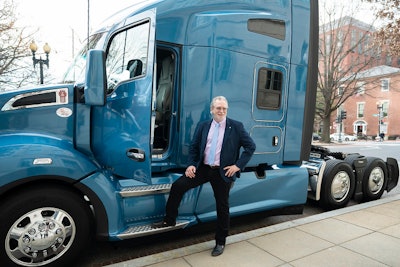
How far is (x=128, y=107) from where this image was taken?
3223mm

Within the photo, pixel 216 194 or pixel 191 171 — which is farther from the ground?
pixel 191 171

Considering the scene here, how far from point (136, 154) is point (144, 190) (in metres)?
0.57

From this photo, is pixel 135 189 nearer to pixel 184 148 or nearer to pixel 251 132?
pixel 184 148

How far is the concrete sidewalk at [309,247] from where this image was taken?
3.29m

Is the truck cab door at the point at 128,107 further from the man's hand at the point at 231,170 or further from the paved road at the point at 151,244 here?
the paved road at the point at 151,244

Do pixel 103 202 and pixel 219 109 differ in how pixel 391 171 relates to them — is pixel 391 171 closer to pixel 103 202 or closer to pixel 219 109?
pixel 219 109

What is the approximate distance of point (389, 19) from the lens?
9930 mm

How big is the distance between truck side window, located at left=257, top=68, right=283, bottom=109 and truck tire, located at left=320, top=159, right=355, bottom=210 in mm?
1891

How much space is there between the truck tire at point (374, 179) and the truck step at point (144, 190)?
173 inches

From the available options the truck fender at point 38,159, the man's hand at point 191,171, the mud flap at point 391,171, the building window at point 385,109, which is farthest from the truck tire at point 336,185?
the building window at point 385,109

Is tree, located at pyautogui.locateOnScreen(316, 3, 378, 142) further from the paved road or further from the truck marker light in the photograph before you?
the truck marker light

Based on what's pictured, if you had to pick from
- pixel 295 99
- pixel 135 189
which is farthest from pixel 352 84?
pixel 135 189

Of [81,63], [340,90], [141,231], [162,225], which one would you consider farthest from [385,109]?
[141,231]

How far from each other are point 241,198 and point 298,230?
2.94ft
